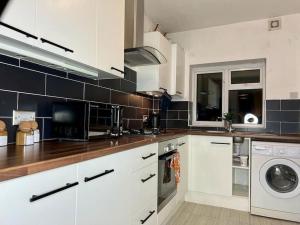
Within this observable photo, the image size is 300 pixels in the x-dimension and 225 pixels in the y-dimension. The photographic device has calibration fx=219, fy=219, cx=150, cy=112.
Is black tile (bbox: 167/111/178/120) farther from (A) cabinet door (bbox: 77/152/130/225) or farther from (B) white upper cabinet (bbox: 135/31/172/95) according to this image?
(A) cabinet door (bbox: 77/152/130/225)

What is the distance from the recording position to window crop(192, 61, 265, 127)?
3184 millimetres

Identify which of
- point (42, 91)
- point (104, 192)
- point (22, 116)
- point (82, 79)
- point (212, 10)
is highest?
point (212, 10)

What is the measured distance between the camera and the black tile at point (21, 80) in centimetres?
129

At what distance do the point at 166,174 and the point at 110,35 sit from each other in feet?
4.50

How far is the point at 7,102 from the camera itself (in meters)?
1.31

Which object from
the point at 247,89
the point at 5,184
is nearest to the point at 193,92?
the point at 247,89

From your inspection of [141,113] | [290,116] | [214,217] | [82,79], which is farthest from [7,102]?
[290,116]

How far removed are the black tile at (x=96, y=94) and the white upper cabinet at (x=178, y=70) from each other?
1111 mm

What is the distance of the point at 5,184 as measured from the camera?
71 cm

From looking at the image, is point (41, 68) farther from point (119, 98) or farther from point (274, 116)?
point (274, 116)

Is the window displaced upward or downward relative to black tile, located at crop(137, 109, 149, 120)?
upward

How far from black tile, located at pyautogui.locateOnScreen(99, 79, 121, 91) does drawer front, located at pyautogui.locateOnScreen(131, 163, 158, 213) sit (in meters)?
0.94

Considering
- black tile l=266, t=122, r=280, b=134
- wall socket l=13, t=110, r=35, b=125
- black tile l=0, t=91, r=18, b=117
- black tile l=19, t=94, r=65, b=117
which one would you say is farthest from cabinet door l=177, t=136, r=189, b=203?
black tile l=0, t=91, r=18, b=117

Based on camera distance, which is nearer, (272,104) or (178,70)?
(272,104)
